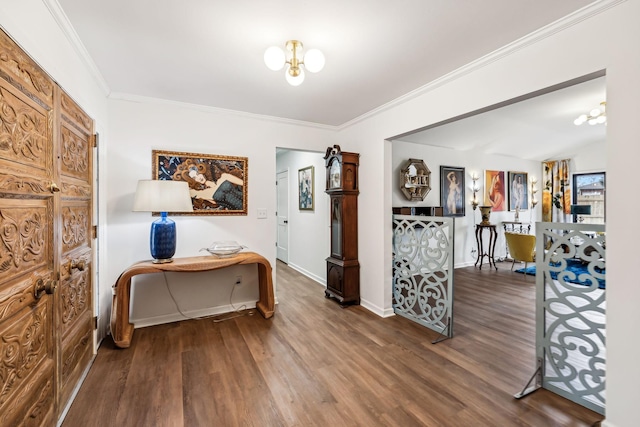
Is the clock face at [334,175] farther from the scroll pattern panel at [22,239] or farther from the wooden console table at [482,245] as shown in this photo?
the wooden console table at [482,245]

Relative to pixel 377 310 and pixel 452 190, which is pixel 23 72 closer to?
pixel 377 310

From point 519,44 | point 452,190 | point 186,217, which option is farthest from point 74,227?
point 452,190

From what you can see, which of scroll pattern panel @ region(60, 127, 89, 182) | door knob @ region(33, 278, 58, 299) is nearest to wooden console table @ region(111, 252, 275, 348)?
scroll pattern panel @ region(60, 127, 89, 182)

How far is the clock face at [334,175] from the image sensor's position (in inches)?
143

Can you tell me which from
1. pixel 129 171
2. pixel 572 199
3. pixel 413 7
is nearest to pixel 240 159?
pixel 129 171

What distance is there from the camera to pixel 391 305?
3322mm

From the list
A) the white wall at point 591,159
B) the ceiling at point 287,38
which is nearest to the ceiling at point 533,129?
the white wall at point 591,159

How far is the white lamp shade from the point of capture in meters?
A: 2.56

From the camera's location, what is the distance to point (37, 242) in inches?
56.7

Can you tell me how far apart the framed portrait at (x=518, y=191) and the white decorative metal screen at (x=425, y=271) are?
4.39 metres

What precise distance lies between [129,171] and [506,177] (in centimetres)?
708

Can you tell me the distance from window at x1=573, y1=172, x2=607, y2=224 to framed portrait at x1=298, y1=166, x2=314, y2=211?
6.41 meters

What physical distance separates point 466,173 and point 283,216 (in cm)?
391

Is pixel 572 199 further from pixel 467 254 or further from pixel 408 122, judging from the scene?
pixel 408 122
